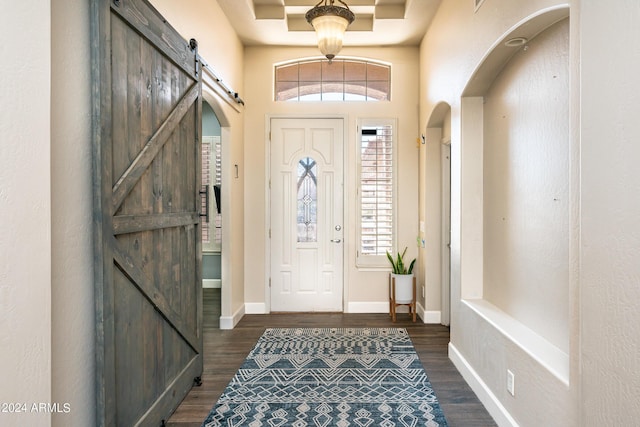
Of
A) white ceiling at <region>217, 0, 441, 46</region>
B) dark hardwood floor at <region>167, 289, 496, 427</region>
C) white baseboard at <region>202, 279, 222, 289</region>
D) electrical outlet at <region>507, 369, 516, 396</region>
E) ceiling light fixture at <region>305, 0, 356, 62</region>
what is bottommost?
dark hardwood floor at <region>167, 289, 496, 427</region>

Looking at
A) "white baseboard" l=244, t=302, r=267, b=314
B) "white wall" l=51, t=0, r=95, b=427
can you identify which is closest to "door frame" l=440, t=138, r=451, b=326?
"white baseboard" l=244, t=302, r=267, b=314

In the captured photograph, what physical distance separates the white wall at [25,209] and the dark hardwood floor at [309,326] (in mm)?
1345

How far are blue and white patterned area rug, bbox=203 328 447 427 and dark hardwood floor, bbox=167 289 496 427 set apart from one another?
8 centimetres

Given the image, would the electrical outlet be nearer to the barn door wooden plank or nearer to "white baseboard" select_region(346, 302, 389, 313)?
the barn door wooden plank

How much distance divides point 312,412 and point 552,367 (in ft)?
4.77

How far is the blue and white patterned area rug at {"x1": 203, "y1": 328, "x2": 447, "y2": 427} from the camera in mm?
2506

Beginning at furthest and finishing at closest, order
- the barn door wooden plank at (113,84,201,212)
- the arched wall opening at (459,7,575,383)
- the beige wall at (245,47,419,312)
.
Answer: the beige wall at (245,47,419,312) < the arched wall opening at (459,7,575,383) < the barn door wooden plank at (113,84,201,212)

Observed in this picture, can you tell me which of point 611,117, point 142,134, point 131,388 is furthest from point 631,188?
point 131,388

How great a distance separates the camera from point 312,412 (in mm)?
2578

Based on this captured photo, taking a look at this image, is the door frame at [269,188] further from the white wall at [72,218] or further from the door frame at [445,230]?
the white wall at [72,218]

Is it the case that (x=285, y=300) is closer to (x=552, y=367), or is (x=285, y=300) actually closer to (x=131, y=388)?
(x=131, y=388)

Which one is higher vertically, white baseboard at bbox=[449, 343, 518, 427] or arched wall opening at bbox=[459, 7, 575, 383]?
arched wall opening at bbox=[459, 7, 575, 383]

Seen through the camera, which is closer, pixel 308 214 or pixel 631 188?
pixel 631 188

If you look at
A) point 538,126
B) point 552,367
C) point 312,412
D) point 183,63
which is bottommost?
point 312,412
